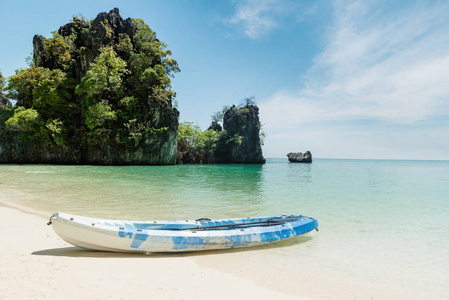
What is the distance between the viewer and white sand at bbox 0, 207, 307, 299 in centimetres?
259

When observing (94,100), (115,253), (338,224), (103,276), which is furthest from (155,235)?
(94,100)

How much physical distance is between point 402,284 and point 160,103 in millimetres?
32588

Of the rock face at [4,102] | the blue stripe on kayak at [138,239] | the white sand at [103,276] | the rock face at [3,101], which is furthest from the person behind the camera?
the rock face at [4,102]

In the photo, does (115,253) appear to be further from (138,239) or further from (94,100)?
(94,100)

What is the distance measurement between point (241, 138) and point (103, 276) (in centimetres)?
5146

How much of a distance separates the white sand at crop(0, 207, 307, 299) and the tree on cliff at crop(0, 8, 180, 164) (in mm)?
28706

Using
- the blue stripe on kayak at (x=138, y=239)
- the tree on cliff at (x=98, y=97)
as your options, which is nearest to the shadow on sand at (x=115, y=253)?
the blue stripe on kayak at (x=138, y=239)

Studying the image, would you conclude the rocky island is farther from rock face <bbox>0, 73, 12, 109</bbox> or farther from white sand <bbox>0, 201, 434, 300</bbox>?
white sand <bbox>0, 201, 434, 300</bbox>

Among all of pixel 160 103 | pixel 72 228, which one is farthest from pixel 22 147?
pixel 72 228

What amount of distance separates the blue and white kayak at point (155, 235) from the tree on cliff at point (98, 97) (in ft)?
93.2

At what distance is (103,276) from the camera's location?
9.95 feet

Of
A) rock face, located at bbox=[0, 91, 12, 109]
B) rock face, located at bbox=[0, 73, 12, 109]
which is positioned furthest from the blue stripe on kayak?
rock face, located at bbox=[0, 91, 12, 109]

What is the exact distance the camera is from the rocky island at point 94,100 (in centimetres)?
3023

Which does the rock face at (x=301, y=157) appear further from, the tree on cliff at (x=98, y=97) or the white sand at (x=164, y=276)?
the white sand at (x=164, y=276)
